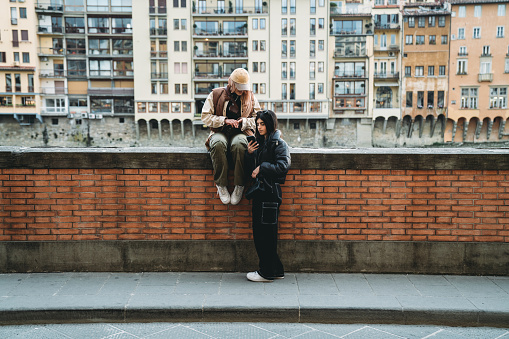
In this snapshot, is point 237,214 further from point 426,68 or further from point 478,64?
point 478,64

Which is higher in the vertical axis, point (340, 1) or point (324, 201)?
point (340, 1)

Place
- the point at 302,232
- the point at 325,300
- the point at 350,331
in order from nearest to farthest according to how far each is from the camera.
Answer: the point at 350,331 → the point at 325,300 → the point at 302,232

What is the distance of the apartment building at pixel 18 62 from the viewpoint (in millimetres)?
59625

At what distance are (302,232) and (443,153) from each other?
5.40 feet

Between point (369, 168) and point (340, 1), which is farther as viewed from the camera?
point (340, 1)

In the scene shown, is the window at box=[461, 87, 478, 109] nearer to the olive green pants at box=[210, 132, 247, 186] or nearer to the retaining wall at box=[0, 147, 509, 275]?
the retaining wall at box=[0, 147, 509, 275]

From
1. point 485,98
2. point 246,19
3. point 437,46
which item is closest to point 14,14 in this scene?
point 246,19

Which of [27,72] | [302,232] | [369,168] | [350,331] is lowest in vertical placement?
[350,331]

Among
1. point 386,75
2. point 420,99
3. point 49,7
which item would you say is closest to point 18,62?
point 49,7

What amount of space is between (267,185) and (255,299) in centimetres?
102

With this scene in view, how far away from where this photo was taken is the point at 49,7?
60.6 m

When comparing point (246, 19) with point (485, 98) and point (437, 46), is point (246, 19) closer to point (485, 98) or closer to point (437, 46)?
point (437, 46)

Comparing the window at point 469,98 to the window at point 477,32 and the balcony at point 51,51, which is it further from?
the balcony at point 51,51

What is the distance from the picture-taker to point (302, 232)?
494 cm
